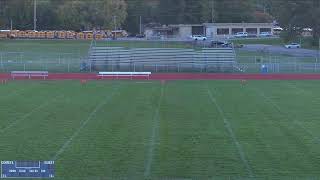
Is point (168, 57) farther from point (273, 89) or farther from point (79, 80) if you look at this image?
point (273, 89)

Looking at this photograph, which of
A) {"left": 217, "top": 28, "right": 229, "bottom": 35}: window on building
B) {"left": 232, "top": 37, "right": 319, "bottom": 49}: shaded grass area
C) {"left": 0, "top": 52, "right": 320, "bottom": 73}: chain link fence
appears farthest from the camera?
{"left": 217, "top": 28, "right": 229, "bottom": 35}: window on building

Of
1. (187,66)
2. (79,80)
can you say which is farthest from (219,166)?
(187,66)

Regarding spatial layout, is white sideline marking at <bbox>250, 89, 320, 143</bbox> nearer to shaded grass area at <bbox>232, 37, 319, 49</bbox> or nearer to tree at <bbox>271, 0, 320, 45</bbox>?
tree at <bbox>271, 0, 320, 45</bbox>

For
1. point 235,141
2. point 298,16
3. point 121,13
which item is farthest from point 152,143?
point 121,13

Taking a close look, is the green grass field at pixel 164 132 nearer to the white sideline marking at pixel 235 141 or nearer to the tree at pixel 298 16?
the white sideline marking at pixel 235 141

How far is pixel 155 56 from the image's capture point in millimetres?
49750

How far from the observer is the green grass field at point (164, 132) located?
14.6 metres

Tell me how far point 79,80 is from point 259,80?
10159mm

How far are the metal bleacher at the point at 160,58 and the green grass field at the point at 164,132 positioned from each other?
14.9 meters

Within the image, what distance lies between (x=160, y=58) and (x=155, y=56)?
1.29ft

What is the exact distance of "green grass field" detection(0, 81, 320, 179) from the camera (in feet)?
48.0

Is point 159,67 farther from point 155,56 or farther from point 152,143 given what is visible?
point 152,143
